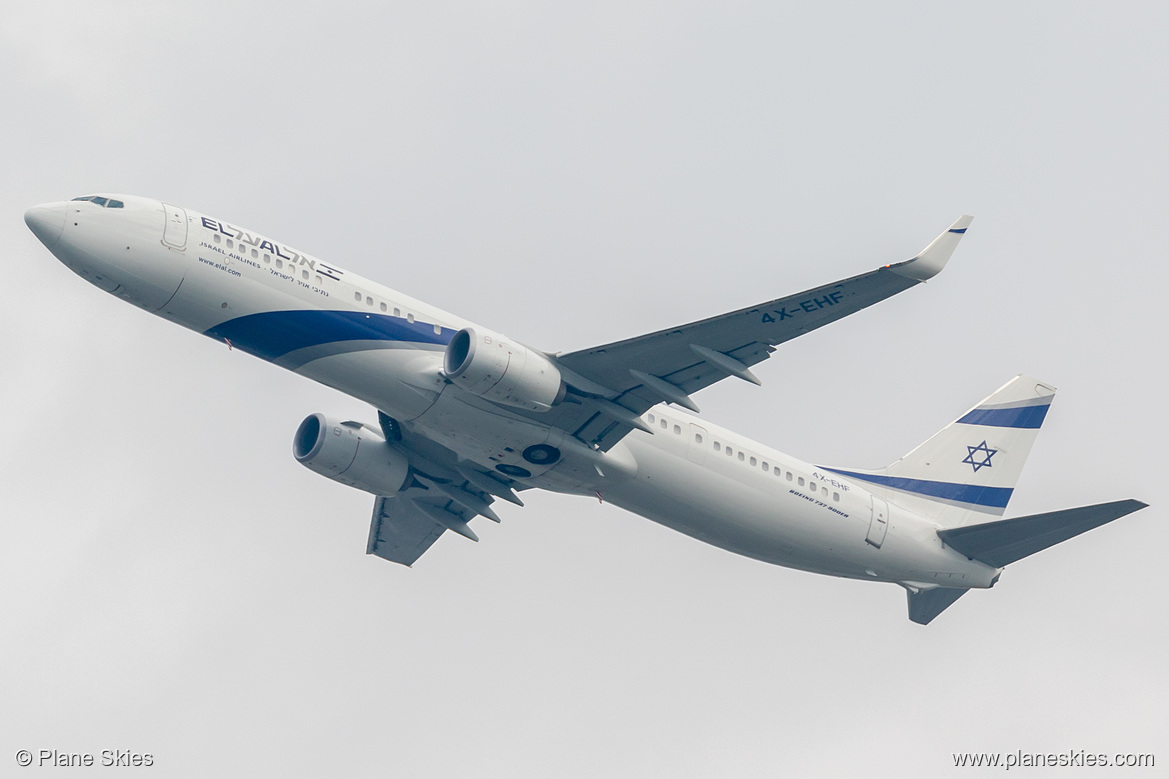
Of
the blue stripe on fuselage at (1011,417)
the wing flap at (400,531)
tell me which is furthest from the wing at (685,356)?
the blue stripe on fuselage at (1011,417)

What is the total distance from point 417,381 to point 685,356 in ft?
22.3

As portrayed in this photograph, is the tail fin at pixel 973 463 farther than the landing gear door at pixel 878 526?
Yes

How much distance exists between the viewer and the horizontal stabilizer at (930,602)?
3956cm

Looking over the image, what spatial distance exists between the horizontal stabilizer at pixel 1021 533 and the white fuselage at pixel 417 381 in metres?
1.89

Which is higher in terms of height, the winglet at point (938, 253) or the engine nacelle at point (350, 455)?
the winglet at point (938, 253)

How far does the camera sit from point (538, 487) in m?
36.7

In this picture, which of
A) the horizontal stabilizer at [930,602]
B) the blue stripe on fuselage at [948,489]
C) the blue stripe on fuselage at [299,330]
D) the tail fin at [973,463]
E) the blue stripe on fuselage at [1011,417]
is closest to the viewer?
the blue stripe on fuselage at [299,330]

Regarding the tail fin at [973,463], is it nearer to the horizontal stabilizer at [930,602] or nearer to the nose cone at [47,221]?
the horizontal stabilizer at [930,602]

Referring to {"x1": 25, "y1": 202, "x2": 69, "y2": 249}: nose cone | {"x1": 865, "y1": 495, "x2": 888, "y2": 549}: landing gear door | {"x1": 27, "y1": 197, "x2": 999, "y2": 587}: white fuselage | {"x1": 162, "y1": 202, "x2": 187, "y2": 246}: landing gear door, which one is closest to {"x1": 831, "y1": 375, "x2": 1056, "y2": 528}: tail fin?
{"x1": 865, "y1": 495, "x2": 888, "y2": 549}: landing gear door

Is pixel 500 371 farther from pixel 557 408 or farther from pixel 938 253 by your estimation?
pixel 938 253

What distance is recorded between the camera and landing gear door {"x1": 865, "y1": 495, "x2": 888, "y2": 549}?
124 feet

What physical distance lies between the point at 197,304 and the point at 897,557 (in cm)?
2097

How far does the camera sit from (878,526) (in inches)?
1495

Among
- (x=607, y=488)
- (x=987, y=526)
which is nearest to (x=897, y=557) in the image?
(x=987, y=526)
